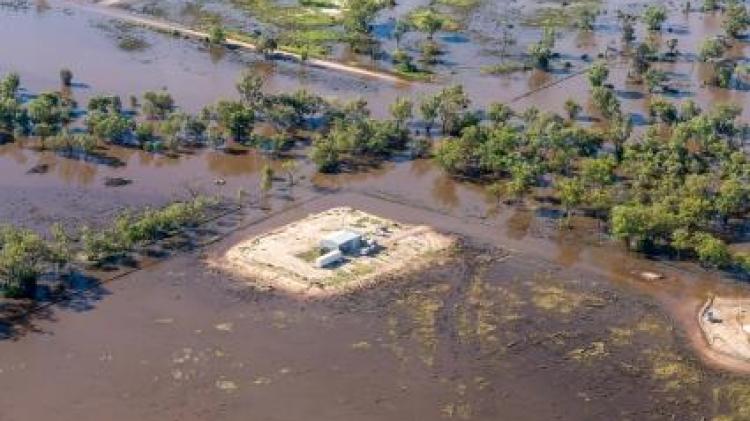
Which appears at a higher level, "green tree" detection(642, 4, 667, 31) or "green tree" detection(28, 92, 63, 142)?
"green tree" detection(642, 4, 667, 31)

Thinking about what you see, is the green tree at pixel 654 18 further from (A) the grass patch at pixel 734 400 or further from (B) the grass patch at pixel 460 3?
(A) the grass patch at pixel 734 400

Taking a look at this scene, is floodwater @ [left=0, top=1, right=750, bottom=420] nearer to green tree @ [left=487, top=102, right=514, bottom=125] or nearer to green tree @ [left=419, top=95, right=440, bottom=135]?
green tree @ [left=419, top=95, right=440, bottom=135]

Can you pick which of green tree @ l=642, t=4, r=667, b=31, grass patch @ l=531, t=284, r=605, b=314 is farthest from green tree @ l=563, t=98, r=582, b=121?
grass patch @ l=531, t=284, r=605, b=314

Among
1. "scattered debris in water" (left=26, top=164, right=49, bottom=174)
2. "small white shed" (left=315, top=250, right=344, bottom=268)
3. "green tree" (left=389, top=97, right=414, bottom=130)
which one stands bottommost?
"small white shed" (left=315, top=250, right=344, bottom=268)

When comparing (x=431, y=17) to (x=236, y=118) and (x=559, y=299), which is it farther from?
(x=559, y=299)

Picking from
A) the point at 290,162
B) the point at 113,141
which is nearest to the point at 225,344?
the point at 290,162

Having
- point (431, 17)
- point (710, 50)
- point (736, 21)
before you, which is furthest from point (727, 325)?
point (736, 21)
